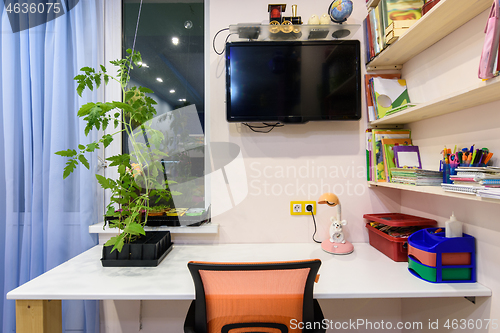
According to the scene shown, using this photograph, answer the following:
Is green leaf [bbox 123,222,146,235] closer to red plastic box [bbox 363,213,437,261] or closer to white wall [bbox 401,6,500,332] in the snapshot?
red plastic box [bbox 363,213,437,261]

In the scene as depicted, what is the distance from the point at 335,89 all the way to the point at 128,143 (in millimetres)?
1597

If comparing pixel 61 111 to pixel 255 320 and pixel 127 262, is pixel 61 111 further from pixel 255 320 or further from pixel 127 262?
pixel 255 320

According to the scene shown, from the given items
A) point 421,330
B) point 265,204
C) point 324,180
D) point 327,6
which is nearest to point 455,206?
point 324,180

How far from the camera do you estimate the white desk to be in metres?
0.99

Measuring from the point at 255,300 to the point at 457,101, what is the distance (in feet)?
4.01

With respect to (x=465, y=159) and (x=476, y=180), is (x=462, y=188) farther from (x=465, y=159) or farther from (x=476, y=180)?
(x=465, y=159)

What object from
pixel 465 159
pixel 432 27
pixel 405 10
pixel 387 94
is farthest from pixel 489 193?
pixel 405 10

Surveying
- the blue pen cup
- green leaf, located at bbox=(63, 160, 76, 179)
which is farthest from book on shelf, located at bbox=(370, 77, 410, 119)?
green leaf, located at bbox=(63, 160, 76, 179)

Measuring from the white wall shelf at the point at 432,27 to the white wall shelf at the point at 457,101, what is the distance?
31 centimetres

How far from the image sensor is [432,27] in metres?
1.15

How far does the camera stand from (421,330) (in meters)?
1.45

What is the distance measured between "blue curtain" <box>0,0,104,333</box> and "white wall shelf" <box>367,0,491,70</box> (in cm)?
202

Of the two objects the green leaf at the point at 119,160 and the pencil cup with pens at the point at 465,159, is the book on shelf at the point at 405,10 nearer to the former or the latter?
the pencil cup with pens at the point at 465,159

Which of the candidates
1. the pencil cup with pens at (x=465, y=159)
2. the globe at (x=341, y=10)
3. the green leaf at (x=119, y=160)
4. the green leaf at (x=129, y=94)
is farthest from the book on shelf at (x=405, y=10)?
the green leaf at (x=119, y=160)
